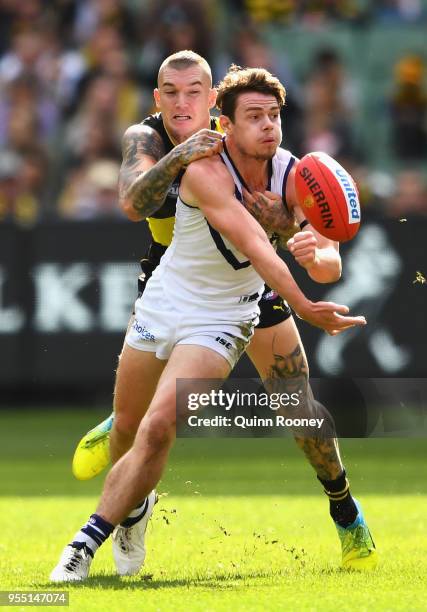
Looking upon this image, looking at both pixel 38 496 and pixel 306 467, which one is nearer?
pixel 38 496

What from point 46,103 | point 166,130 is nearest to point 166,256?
point 166,130

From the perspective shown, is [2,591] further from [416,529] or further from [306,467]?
[306,467]

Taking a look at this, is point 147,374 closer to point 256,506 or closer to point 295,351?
point 295,351

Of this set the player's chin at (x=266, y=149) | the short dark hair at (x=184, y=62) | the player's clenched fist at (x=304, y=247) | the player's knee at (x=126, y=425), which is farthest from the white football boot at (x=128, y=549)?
the short dark hair at (x=184, y=62)

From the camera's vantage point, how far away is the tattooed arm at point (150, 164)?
658cm

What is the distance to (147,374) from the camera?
6910 millimetres

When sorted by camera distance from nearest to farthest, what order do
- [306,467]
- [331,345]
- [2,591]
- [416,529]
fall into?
1. [2,591]
2. [416,529]
3. [306,467]
4. [331,345]

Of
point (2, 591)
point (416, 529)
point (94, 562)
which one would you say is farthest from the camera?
point (416, 529)

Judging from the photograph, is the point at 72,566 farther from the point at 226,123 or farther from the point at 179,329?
the point at 226,123

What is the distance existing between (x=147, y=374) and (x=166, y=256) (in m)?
0.58

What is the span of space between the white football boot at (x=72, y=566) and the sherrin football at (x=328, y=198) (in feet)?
5.99

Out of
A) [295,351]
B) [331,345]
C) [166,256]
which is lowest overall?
[331,345]

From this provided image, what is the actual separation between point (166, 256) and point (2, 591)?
5.88 feet

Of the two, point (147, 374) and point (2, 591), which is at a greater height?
point (147, 374)
